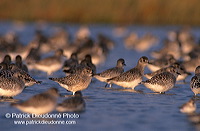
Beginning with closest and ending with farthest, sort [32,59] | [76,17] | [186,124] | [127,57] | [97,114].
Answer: [186,124] < [97,114] < [32,59] < [127,57] < [76,17]

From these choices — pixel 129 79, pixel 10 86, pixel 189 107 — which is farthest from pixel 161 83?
pixel 10 86

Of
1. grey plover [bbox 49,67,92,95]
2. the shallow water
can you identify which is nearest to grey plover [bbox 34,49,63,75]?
the shallow water

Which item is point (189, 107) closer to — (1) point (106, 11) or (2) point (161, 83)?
(2) point (161, 83)

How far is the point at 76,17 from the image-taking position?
36.5 meters

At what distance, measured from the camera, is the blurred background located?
3397 cm

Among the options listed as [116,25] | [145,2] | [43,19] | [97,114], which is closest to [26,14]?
[43,19]

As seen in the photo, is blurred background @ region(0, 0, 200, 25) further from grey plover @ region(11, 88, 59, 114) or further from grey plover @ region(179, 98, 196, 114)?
grey plover @ region(11, 88, 59, 114)

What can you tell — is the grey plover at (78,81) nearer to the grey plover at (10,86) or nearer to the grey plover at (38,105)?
the grey plover at (10,86)

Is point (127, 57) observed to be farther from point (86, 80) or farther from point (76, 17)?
point (76, 17)

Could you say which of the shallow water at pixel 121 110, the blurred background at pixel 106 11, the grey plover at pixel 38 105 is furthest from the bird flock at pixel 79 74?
the blurred background at pixel 106 11

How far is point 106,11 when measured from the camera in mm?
35062

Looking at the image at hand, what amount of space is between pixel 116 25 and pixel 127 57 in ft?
45.3

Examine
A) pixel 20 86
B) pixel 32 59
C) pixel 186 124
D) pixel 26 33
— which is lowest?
pixel 186 124

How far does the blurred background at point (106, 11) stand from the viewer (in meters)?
34.0
